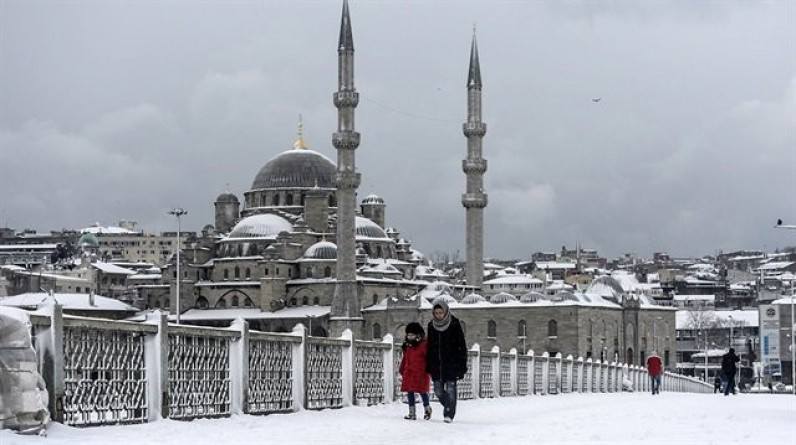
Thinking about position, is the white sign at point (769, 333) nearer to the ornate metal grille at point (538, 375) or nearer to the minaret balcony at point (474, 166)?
the minaret balcony at point (474, 166)

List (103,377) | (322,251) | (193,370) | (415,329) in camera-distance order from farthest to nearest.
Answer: (322,251)
(415,329)
(193,370)
(103,377)

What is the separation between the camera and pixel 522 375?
2327 centimetres

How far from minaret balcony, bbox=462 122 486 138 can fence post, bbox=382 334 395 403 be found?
2164 inches

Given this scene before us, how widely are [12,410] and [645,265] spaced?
15081 cm

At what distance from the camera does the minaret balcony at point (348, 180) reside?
2520 inches

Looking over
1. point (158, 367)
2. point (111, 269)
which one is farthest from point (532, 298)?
point (158, 367)

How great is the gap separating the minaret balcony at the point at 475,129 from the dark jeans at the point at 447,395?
192 feet

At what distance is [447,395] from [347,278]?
54373 millimetres

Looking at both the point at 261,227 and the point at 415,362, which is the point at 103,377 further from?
the point at 261,227

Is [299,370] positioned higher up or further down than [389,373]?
higher up

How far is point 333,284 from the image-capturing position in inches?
2931

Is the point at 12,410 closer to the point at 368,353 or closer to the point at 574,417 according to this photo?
the point at 574,417

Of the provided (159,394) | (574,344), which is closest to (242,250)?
(574,344)

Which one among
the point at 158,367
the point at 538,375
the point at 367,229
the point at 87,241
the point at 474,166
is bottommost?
the point at 538,375
